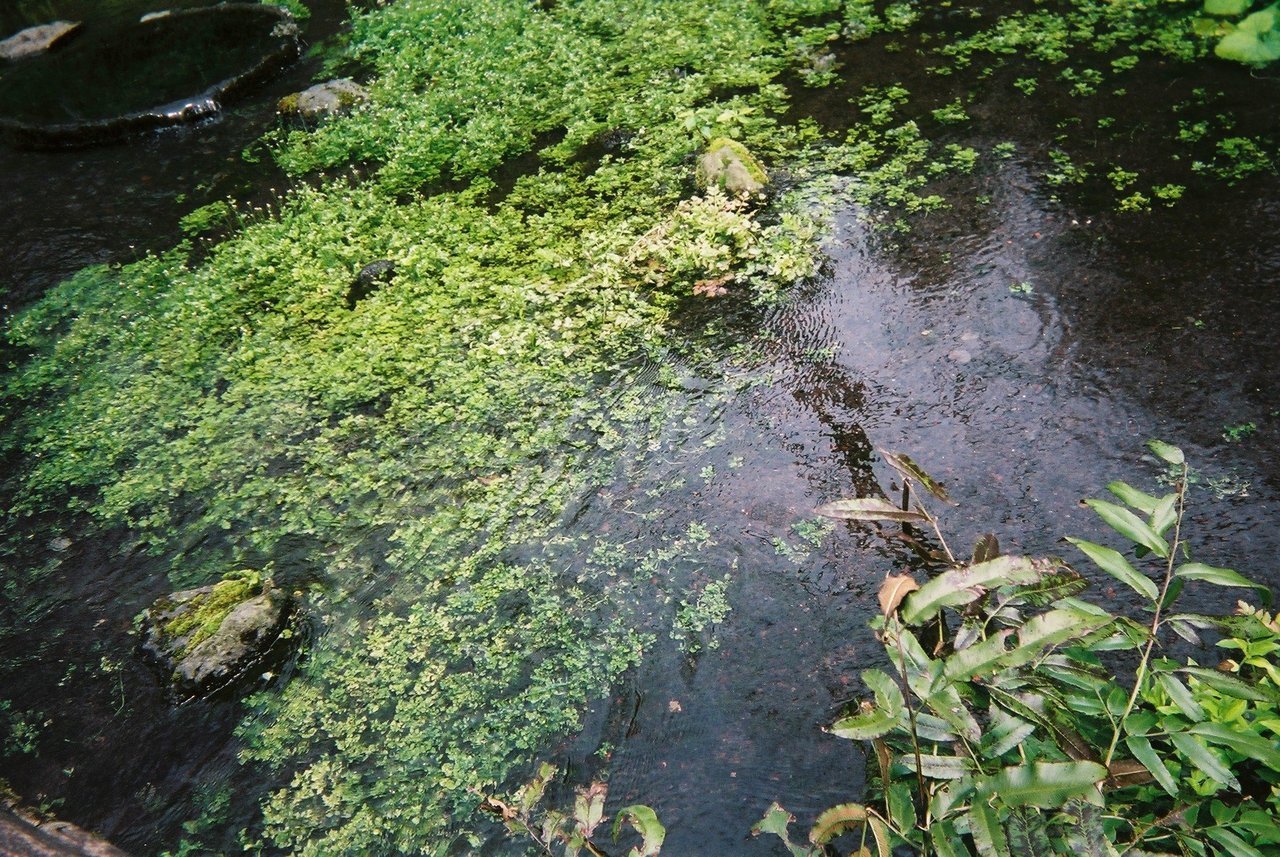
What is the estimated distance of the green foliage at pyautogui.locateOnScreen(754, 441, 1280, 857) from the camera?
1731mm

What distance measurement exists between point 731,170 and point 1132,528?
402 cm

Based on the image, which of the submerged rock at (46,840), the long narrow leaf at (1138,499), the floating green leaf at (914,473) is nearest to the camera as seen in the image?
the long narrow leaf at (1138,499)

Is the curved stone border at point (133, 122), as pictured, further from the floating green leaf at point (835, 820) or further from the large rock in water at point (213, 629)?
the floating green leaf at point (835, 820)

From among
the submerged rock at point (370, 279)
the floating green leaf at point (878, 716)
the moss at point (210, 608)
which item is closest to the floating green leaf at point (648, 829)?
the floating green leaf at point (878, 716)

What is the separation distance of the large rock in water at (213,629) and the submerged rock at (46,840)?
63 cm

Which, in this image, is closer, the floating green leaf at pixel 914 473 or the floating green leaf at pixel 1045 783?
the floating green leaf at pixel 1045 783

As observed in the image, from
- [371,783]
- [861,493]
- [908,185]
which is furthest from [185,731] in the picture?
[908,185]

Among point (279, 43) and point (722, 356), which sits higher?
point (279, 43)

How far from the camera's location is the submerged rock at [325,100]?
24.0 feet

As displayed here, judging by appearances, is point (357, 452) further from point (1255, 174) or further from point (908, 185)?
point (1255, 174)

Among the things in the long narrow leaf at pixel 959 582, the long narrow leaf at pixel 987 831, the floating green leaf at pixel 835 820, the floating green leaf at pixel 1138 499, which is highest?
the long narrow leaf at pixel 959 582

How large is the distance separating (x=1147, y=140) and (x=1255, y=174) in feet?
2.17

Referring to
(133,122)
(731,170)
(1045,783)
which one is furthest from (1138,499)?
(133,122)

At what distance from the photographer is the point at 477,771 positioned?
2.97m
